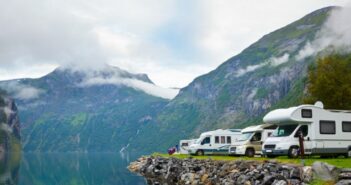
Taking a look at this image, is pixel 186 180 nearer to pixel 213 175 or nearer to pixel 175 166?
pixel 213 175

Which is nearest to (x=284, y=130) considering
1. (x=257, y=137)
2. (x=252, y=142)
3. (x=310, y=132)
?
(x=310, y=132)

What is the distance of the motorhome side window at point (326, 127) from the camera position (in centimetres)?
3294

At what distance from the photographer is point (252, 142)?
144 feet

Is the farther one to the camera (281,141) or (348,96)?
(348,96)

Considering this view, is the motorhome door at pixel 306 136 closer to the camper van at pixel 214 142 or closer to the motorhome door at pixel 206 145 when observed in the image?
the camper van at pixel 214 142

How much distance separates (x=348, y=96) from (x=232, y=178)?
33.8m

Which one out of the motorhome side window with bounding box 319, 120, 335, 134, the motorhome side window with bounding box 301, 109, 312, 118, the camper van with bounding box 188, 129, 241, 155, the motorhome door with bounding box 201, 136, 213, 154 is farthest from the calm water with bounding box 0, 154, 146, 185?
the motorhome side window with bounding box 319, 120, 335, 134

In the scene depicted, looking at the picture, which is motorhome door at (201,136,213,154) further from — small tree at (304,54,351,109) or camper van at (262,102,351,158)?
camper van at (262,102,351,158)

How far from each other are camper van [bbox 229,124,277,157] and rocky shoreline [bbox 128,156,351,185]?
15.7 feet

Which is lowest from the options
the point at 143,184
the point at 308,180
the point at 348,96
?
the point at 143,184

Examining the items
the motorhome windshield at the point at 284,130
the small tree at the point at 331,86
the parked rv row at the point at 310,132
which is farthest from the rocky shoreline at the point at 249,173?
the small tree at the point at 331,86

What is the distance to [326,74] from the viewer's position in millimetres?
59031

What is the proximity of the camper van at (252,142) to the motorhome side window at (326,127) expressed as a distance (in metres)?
10.9

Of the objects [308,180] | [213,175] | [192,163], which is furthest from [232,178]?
[192,163]
